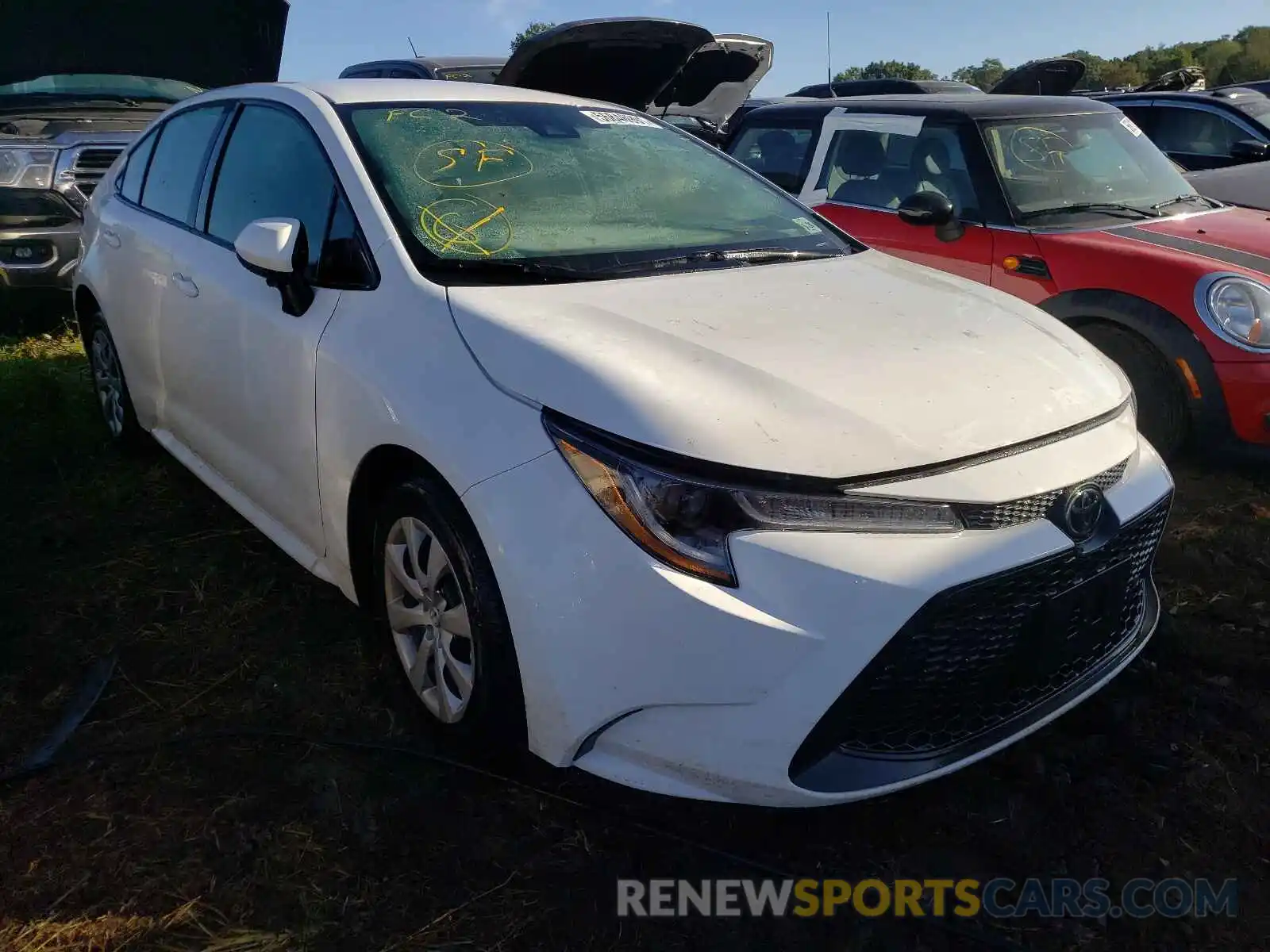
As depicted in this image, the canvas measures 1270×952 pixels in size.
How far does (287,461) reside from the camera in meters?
2.76

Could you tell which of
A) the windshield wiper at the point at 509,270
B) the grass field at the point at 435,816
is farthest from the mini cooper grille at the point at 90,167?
the windshield wiper at the point at 509,270

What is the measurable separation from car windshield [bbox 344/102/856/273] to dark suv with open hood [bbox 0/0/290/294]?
11.9 feet

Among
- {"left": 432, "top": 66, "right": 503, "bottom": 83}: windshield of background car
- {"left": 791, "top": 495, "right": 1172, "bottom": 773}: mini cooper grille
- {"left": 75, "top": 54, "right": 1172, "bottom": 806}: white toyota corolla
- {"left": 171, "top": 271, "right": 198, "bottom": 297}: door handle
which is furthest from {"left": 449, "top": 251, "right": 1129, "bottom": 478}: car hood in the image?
{"left": 432, "top": 66, "right": 503, "bottom": 83}: windshield of background car

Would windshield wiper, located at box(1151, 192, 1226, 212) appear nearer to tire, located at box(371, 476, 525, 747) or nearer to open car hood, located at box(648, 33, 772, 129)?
open car hood, located at box(648, 33, 772, 129)

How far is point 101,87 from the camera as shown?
6.94 meters

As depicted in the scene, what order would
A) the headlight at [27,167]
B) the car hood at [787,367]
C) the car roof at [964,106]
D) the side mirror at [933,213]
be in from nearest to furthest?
the car hood at [787,367]
the side mirror at [933,213]
the car roof at [964,106]
the headlight at [27,167]

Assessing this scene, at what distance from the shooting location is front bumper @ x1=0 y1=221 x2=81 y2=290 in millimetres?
5922

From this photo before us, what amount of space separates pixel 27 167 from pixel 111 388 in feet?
8.52

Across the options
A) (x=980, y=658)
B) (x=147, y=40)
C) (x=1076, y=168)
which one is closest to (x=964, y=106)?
(x=1076, y=168)

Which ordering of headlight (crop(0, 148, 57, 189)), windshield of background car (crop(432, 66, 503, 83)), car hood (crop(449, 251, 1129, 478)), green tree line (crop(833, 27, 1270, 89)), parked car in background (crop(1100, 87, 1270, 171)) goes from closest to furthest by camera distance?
car hood (crop(449, 251, 1129, 478))
headlight (crop(0, 148, 57, 189))
parked car in background (crop(1100, 87, 1270, 171))
windshield of background car (crop(432, 66, 503, 83))
green tree line (crop(833, 27, 1270, 89))

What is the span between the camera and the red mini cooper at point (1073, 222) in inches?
150

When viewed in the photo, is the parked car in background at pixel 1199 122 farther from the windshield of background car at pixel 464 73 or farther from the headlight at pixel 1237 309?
the windshield of background car at pixel 464 73

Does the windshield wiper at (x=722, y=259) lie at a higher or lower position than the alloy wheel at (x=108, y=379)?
higher

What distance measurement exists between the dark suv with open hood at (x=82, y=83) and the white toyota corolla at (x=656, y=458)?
12.1ft
